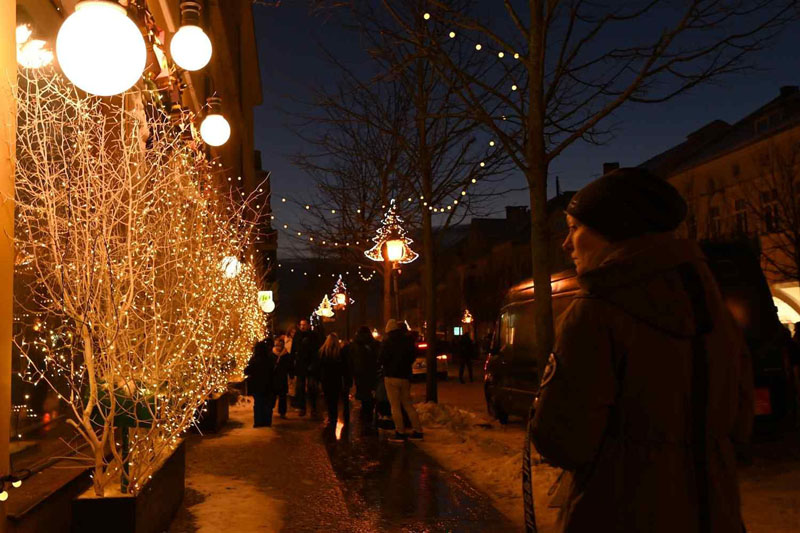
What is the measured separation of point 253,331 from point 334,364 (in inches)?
182

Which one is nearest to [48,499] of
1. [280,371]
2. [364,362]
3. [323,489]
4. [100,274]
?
[100,274]

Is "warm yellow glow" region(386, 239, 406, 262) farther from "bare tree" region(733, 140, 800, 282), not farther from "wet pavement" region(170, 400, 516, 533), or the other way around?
"bare tree" region(733, 140, 800, 282)

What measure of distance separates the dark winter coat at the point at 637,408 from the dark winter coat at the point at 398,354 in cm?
1029

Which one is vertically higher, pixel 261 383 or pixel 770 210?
pixel 770 210

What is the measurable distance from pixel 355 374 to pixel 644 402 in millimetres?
13095

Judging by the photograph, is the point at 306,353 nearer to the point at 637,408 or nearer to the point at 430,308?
the point at 430,308

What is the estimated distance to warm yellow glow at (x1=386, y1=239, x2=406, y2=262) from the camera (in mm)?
18656

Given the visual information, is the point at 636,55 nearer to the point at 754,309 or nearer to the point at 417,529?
the point at 754,309

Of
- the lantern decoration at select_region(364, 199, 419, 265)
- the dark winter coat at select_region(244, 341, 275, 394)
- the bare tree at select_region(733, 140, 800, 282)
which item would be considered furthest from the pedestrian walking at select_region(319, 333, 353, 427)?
the bare tree at select_region(733, 140, 800, 282)

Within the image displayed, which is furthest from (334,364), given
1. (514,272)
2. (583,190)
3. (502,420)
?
(514,272)

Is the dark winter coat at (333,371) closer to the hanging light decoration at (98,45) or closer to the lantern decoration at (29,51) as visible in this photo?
the lantern decoration at (29,51)

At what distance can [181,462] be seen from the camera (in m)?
7.66

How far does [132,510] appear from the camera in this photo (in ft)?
18.0

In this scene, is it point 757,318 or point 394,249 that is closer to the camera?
point 757,318
